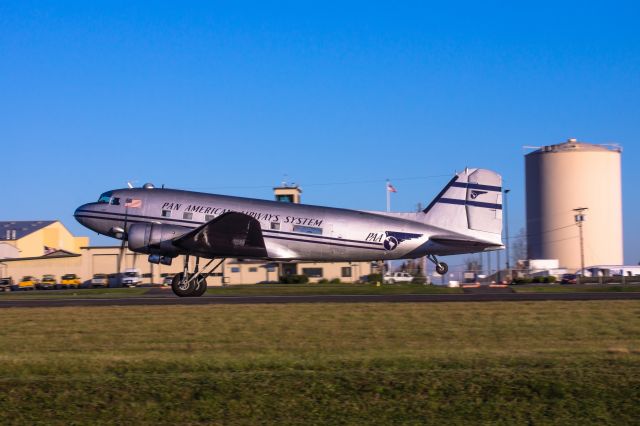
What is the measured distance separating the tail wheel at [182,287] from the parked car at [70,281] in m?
42.5

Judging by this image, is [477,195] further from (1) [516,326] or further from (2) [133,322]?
(2) [133,322]

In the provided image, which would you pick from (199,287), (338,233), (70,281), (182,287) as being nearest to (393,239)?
(338,233)

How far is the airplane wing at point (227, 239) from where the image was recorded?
81.7 feet

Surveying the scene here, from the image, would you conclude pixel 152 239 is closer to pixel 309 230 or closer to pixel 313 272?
pixel 309 230

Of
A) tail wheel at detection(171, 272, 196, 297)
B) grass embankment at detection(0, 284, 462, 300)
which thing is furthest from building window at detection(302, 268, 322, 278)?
tail wheel at detection(171, 272, 196, 297)

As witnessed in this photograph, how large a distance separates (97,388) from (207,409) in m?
1.62

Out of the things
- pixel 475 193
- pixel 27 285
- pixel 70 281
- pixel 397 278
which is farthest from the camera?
pixel 397 278

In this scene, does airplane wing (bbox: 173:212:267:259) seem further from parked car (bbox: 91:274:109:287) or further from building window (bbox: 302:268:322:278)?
building window (bbox: 302:268:322:278)

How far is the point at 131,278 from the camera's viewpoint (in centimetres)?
6469

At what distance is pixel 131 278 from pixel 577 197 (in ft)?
142

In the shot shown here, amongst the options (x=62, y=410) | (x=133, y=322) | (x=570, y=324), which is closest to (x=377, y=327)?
(x=570, y=324)

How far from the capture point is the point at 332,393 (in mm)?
9930

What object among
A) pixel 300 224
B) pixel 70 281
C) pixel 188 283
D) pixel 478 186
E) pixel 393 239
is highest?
pixel 478 186

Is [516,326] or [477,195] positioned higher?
[477,195]
